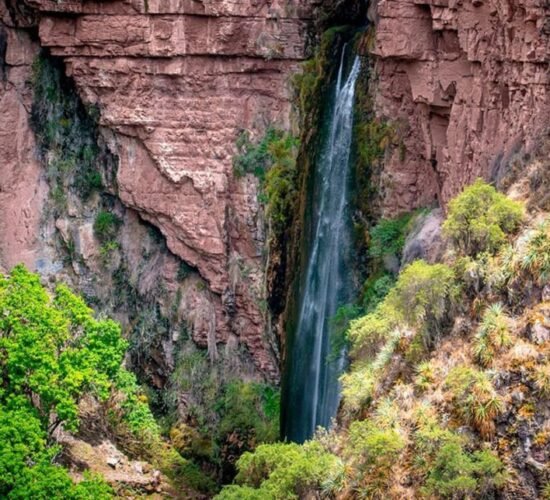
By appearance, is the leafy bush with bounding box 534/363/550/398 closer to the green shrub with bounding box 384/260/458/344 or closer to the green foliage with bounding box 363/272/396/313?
the green shrub with bounding box 384/260/458/344

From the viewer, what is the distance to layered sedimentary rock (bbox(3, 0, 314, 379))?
31766mm

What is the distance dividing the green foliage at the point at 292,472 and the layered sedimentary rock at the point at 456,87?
25.3ft

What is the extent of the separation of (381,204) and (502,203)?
33.6 ft

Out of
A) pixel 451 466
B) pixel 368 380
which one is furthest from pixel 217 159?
pixel 451 466

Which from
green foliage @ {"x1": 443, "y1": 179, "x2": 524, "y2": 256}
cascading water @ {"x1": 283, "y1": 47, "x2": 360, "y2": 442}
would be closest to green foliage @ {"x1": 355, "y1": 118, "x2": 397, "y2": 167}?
cascading water @ {"x1": 283, "y1": 47, "x2": 360, "y2": 442}

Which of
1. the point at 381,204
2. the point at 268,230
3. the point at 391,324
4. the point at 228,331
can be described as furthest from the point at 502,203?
the point at 228,331

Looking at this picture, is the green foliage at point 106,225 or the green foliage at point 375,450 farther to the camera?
the green foliage at point 106,225

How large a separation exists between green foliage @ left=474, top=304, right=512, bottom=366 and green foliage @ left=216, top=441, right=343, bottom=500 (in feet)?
11.5

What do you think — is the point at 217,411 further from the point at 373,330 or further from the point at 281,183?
the point at 373,330

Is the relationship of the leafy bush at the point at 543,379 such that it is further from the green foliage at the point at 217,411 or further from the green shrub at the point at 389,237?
the green foliage at the point at 217,411

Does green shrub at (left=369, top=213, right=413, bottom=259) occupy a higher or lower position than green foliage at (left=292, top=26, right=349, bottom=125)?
lower

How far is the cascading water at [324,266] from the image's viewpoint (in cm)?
3005

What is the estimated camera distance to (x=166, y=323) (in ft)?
114

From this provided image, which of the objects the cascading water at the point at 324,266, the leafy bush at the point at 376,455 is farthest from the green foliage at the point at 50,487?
the leafy bush at the point at 376,455
